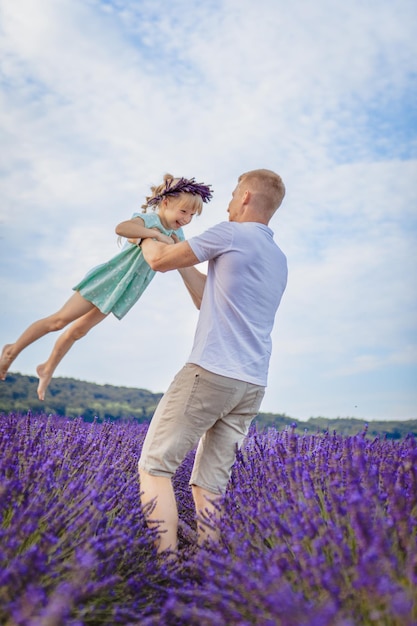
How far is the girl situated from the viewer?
402 cm

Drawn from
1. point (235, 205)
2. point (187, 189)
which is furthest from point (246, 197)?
point (187, 189)

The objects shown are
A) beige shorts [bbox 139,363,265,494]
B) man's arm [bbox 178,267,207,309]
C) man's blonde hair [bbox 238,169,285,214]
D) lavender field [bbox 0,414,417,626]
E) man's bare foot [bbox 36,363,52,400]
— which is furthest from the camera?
man's bare foot [bbox 36,363,52,400]

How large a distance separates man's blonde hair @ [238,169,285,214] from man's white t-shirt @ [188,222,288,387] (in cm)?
17

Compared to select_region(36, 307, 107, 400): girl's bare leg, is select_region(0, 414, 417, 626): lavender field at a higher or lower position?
lower

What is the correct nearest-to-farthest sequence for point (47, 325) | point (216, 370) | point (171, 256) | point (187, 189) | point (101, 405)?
point (216, 370) < point (171, 256) < point (187, 189) < point (47, 325) < point (101, 405)

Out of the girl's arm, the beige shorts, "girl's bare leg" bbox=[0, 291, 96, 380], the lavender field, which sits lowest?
the lavender field

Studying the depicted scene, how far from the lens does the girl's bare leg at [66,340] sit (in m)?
4.29

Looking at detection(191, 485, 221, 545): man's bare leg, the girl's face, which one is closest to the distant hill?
the girl's face

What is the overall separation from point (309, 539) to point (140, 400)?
324 inches

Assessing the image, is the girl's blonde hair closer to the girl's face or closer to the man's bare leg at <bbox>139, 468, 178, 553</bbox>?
the girl's face

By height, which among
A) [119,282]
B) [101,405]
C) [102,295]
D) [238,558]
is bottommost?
[238,558]

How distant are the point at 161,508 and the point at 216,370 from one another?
0.58 meters

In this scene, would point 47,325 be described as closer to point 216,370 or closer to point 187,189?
point 187,189

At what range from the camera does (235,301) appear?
2359 mm
